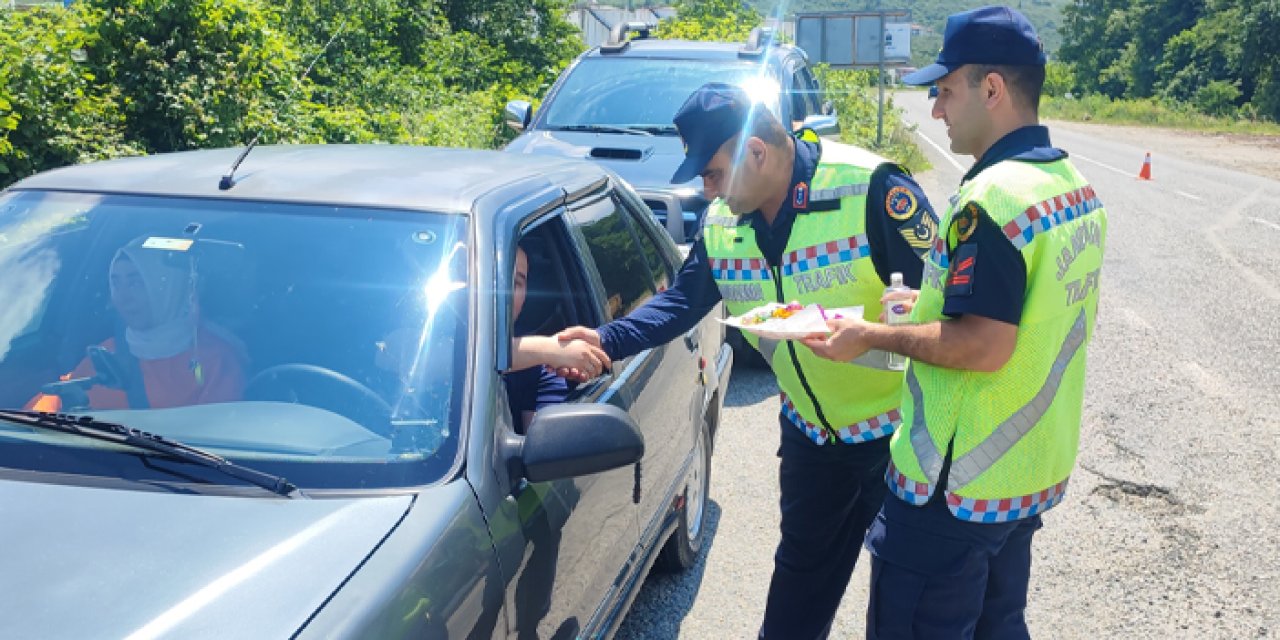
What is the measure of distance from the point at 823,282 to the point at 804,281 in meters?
0.05

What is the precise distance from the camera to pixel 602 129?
320 inches

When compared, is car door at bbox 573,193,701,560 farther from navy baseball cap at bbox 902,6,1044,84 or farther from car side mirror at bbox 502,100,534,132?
car side mirror at bbox 502,100,534,132

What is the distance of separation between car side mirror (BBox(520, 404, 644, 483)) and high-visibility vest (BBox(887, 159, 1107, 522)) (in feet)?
2.17

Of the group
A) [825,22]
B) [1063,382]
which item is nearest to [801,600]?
[1063,382]

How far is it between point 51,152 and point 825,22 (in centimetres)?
2356

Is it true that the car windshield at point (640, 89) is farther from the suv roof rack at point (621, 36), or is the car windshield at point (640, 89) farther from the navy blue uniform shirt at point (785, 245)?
the navy blue uniform shirt at point (785, 245)

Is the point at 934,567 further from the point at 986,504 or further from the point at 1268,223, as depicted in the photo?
the point at 1268,223

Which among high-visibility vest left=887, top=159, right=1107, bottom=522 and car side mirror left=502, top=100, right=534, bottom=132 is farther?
car side mirror left=502, top=100, right=534, bottom=132

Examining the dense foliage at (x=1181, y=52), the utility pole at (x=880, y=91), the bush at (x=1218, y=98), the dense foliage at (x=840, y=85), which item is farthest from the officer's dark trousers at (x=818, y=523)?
the bush at (x=1218, y=98)

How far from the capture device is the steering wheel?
2414mm

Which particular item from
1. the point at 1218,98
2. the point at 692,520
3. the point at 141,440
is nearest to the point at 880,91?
the point at 692,520

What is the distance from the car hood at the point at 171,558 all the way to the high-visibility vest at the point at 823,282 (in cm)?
132

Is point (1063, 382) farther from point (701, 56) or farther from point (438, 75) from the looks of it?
point (438, 75)

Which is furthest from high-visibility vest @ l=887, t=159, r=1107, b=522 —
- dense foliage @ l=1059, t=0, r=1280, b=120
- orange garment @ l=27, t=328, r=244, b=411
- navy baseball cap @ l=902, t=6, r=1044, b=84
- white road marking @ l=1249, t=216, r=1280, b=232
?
dense foliage @ l=1059, t=0, r=1280, b=120
